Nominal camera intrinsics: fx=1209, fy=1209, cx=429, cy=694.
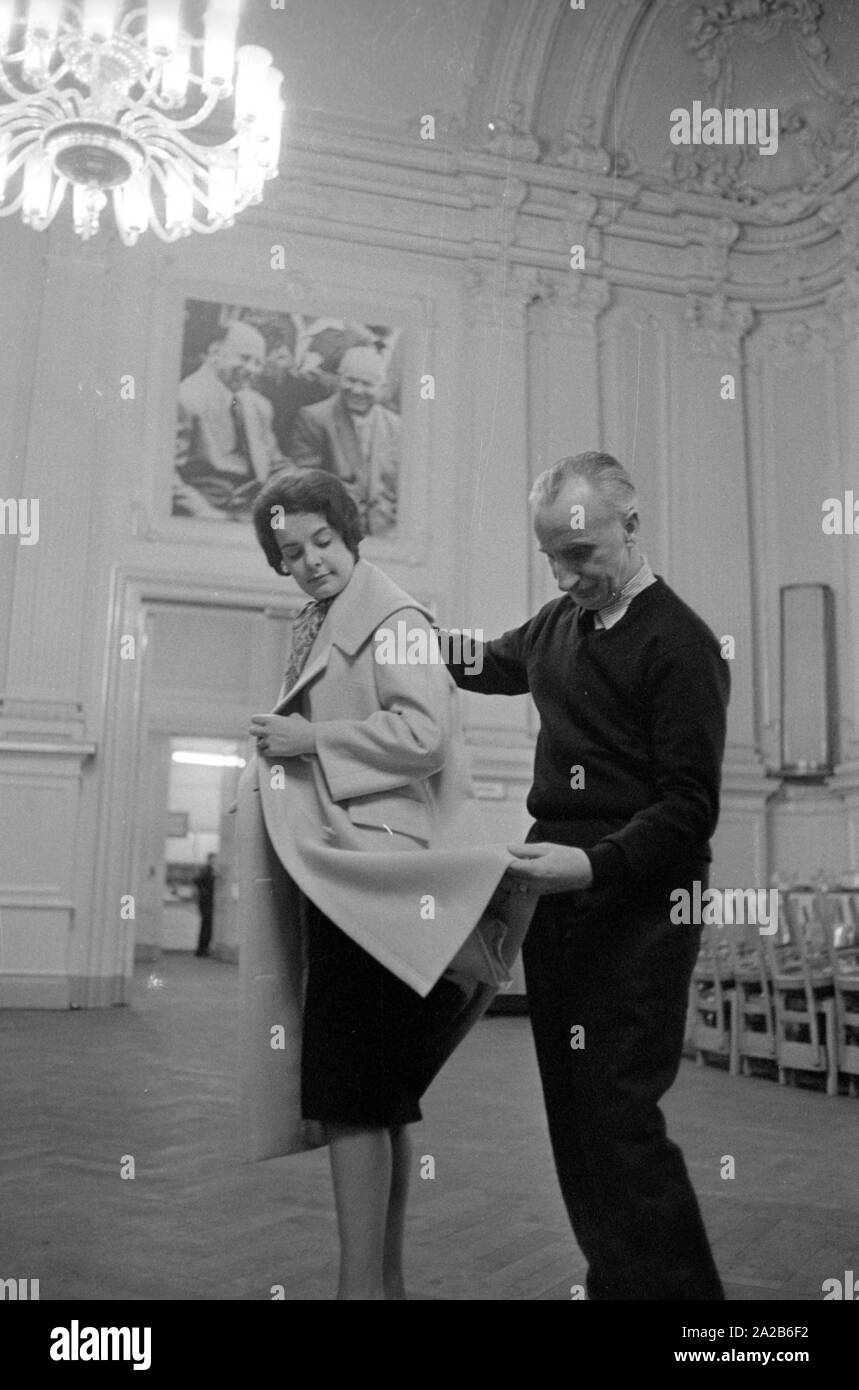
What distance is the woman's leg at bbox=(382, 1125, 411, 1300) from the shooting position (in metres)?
1.74

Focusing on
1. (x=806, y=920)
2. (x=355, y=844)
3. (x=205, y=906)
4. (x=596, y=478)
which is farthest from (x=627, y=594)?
(x=205, y=906)

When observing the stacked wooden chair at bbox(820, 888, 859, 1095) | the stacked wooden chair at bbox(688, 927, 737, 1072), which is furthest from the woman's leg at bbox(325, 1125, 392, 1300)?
the stacked wooden chair at bbox(688, 927, 737, 1072)

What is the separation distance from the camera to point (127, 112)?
633 cm

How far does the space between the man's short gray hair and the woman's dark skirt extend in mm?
658

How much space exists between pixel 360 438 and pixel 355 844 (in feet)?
22.3

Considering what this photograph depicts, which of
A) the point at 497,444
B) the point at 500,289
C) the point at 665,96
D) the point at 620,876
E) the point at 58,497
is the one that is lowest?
the point at 620,876

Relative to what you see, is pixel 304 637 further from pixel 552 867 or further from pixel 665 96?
pixel 665 96

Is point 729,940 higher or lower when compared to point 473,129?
lower

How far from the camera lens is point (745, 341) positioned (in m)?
8.16

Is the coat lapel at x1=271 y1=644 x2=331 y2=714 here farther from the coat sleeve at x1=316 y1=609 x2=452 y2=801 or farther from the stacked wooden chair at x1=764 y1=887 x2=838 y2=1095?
the stacked wooden chair at x1=764 y1=887 x2=838 y2=1095

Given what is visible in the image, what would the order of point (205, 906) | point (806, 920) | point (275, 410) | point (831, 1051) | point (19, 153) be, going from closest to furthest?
1. point (831, 1051)
2. point (806, 920)
3. point (19, 153)
4. point (275, 410)
5. point (205, 906)
